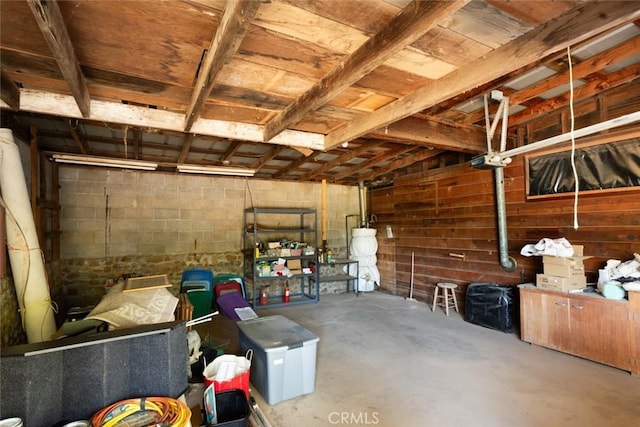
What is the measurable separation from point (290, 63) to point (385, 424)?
247cm

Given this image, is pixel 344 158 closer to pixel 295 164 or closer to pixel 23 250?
pixel 295 164

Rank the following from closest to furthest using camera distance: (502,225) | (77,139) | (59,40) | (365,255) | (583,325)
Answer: (59,40)
(583,325)
(77,139)
(502,225)
(365,255)

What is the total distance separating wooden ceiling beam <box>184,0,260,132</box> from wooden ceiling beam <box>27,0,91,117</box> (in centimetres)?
63

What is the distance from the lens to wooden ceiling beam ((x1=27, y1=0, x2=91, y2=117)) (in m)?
1.17

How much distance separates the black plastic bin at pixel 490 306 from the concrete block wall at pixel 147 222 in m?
3.49

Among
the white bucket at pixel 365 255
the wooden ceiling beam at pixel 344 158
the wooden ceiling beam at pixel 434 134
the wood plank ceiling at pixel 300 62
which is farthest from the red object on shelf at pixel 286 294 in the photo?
the wooden ceiling beam at pixel 434 134

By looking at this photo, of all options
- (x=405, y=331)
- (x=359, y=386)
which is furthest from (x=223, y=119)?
(x=405, y=331)

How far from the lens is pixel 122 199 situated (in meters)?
4.62

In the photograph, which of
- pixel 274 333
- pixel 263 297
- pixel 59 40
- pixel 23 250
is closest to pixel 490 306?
pixel 274 333

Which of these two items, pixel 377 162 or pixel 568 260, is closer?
pixel 568 260

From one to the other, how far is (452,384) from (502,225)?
2.16m

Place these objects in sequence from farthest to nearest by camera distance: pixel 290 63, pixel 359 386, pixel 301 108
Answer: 1. pixel 359 386
2. pixel 301 108
3. pixel 290 63

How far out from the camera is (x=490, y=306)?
3832 millimetres

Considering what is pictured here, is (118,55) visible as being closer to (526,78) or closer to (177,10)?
(177,10)
